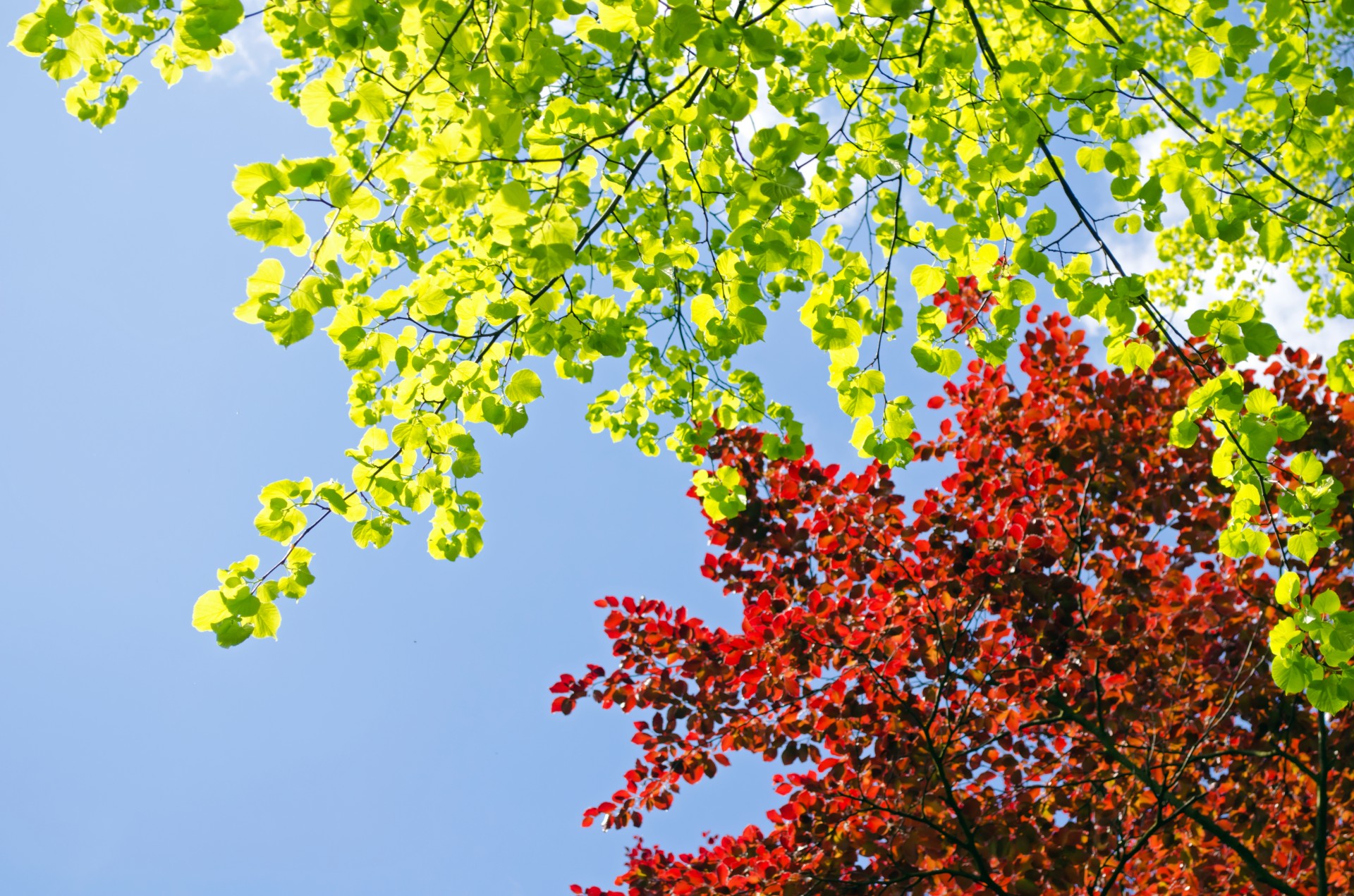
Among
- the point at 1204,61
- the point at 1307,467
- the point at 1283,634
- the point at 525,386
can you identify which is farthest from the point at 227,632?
the point at 1204,61

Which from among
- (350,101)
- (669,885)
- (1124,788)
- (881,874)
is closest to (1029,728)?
(1124,788)

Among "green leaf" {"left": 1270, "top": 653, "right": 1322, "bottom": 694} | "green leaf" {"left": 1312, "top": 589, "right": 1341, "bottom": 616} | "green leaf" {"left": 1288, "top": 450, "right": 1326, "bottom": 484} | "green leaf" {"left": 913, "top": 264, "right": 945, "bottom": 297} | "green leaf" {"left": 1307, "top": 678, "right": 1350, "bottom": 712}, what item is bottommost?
"green leaf" {"left": 1307, "top": 678, "right": 1350, "bottom": 712}

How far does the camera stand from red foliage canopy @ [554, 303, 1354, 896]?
386 cm

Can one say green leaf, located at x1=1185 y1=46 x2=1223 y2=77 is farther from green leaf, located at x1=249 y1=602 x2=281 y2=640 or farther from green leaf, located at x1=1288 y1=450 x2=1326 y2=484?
green leaf, located at x1=249 y1=602 x2=281 y2=640

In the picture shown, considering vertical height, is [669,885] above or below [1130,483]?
below

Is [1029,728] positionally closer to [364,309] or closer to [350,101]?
[364,309]

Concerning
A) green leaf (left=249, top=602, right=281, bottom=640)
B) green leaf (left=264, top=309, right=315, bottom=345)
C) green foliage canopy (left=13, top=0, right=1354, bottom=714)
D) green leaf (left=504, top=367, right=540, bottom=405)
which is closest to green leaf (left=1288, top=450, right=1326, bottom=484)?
green foliage canopy (left=13, top=0, right=1354, bottom=714)

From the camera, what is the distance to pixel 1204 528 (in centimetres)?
452

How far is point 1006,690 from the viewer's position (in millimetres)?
4258

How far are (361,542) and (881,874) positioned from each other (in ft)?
8.70

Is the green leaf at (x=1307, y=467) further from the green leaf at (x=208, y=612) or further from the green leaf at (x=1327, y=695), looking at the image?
the green leaf at (x=208, y=612)

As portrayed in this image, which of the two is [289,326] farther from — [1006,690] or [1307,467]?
[1006,690]

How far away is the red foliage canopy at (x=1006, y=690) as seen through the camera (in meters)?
3.86

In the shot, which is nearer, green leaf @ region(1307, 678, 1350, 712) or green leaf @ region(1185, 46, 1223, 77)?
green leaf @ region(1307, 678, 1350, 712)
